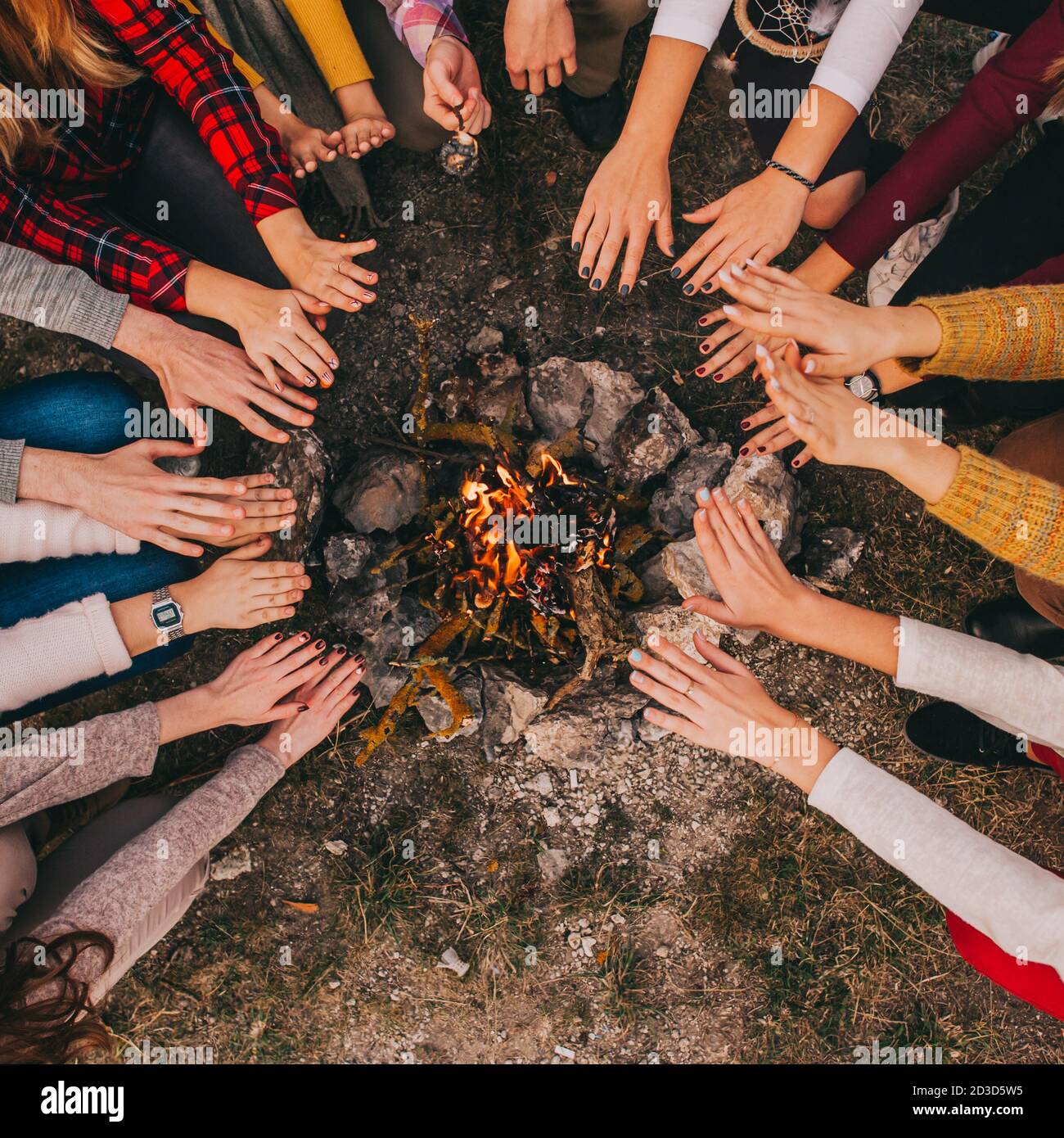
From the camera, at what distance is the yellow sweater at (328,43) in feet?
7.09

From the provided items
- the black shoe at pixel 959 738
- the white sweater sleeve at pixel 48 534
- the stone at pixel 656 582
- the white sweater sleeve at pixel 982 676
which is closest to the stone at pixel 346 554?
the white sweater sleeve at pixel 48 534

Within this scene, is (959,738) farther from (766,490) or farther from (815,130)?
(815,130)

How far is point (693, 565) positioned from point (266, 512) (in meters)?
1.35

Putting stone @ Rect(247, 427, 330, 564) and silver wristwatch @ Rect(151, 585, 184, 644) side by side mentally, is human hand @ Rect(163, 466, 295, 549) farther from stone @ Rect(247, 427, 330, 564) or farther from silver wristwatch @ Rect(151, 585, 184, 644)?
silver wristwatch @ Rect(151, 585, 184, 644)

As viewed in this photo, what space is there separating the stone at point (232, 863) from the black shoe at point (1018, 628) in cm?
276

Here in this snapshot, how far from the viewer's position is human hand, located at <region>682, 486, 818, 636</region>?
6.76ft

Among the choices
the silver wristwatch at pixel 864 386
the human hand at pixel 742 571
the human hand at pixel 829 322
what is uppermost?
the human hand at pixel 829 322

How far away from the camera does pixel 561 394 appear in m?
2.48

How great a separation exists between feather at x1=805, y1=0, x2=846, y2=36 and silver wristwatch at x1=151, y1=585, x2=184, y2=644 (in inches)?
107

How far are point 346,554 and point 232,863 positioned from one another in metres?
1.25

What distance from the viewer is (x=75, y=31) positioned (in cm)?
183

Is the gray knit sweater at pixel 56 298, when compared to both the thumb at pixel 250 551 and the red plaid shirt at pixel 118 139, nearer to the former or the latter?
the red plaid shirt at pixel 118 139
